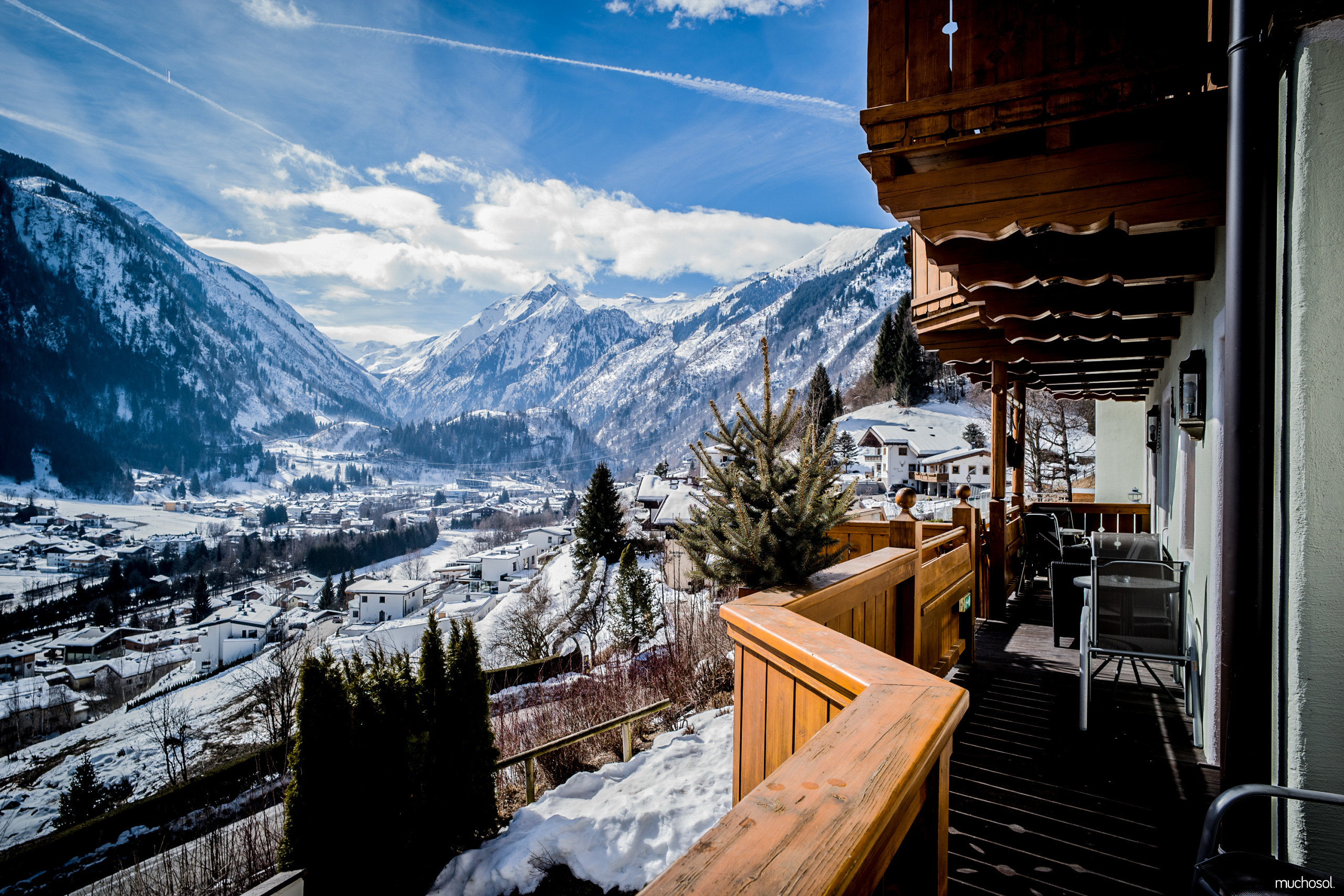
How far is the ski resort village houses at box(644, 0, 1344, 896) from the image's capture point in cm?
147

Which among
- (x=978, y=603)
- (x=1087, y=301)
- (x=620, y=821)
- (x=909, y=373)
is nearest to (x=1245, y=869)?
(x=620, y=821)

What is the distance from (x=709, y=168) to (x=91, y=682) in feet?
215

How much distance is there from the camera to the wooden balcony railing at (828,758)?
944 mm

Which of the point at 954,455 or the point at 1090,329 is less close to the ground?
the point at 1090,329

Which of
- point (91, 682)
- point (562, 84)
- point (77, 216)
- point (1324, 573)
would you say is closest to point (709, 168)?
point (562, 84)

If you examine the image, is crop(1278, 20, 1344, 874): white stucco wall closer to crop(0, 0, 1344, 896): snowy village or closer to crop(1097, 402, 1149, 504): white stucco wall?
crop(0, 0, 1344, 896): snowy village

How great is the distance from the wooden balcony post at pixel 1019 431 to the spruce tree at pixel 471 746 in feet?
27.8

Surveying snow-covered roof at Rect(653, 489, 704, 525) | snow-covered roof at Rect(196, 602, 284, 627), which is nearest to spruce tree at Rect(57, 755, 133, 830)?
snow-covered roof at Rect(653, 489, 704, 525)

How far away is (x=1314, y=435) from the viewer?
2012 mm

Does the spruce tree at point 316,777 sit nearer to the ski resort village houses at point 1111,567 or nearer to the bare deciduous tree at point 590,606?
the ski resort village houses at point 1111,567

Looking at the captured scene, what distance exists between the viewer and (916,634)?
13.3ft

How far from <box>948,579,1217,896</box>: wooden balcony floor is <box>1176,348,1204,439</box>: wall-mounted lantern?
1858mm

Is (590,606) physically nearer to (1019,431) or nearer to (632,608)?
(632,608)

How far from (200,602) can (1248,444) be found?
94.9 metres
